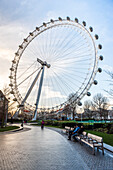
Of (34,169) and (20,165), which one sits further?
(20,165)

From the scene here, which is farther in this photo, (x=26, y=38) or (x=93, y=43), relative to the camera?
(x=26, y=38)

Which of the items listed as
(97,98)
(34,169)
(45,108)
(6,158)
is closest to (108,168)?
(34,169)

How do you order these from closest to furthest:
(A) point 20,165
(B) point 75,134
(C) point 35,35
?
(A) point 20,165 → (B) point 75,134 → (C) point 35,35

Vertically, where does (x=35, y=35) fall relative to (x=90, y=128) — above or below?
above

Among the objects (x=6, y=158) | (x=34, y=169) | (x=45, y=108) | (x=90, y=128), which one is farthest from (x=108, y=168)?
(x=45, y=108)

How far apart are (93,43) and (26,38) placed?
14757 millimetres

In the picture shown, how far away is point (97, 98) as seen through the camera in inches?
2648

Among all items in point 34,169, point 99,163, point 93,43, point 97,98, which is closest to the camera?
point 34,169

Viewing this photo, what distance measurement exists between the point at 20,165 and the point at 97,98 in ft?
207

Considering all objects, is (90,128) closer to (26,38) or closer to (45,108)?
(45,108)

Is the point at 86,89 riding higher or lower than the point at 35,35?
lower

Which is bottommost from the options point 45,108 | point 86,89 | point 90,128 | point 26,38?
point 90,128

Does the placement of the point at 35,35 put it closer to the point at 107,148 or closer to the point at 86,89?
the point at 86,89

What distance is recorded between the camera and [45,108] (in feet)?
124
